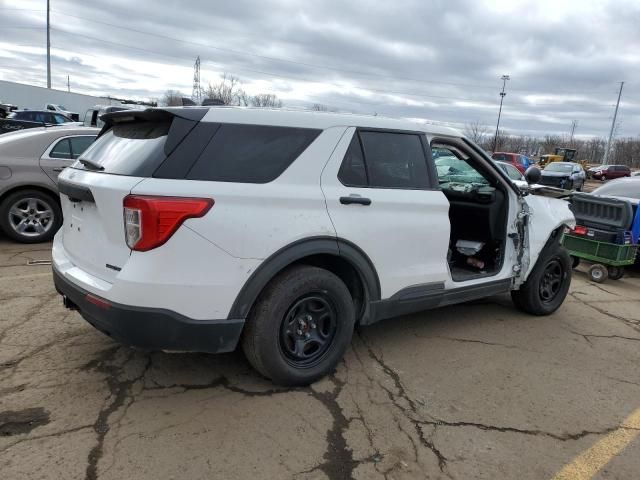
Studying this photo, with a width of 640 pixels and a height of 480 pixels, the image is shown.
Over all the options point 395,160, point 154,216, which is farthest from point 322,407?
point 395,160

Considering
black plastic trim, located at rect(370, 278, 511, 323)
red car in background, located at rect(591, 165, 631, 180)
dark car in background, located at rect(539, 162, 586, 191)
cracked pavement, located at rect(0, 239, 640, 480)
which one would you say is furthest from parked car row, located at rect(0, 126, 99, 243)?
red car in background, located at rect(591, 165, 631, 180)

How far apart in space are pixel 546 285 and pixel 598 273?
2660 millimetres

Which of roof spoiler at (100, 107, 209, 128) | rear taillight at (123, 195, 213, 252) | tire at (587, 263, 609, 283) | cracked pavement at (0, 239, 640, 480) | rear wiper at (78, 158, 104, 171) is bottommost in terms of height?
cracked pavement at (0, 239, 640, 480)

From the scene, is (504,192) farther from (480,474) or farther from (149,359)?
(149,359)

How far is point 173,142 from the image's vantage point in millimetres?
2924

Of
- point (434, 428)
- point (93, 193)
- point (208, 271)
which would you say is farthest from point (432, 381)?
point (93, 193)

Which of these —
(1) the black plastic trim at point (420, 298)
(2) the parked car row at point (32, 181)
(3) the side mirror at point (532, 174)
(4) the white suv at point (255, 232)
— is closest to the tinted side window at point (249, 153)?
(4) the white suv at point (255, 232)

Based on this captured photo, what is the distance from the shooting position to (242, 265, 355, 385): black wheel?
311 centimetres

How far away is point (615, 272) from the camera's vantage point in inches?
297

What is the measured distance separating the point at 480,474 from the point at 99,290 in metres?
2.34

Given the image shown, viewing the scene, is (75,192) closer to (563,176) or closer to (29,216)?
(29,216)

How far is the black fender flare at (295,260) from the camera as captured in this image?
2963mm

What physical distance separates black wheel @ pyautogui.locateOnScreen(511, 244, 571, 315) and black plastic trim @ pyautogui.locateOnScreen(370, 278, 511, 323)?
855 mm

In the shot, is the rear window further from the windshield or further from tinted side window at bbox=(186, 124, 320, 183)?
the windshield
